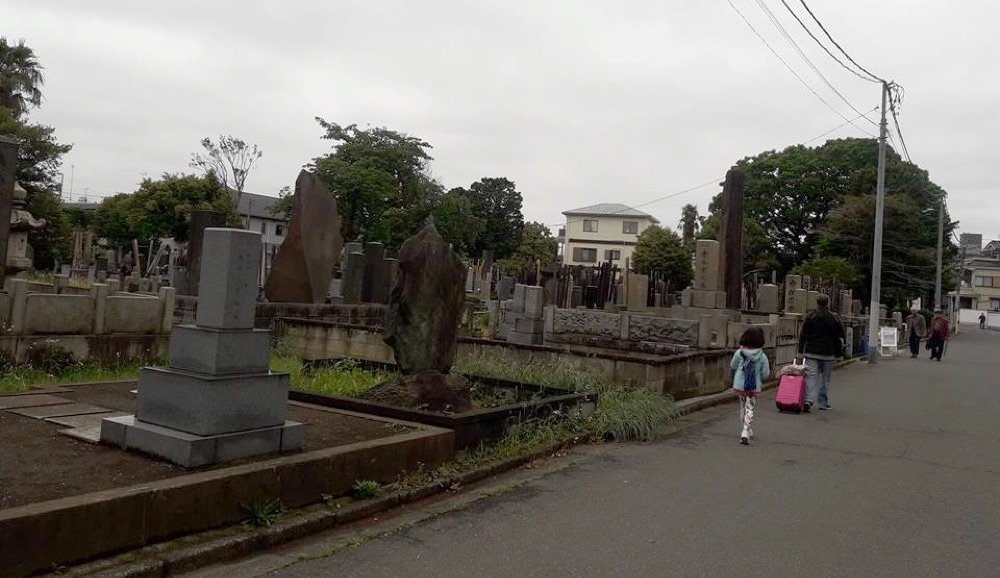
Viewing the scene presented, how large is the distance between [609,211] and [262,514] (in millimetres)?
80604

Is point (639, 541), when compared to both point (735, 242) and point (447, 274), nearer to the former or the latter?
point (447, 274)

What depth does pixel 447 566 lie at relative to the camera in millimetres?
4996

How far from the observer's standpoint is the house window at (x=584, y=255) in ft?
273

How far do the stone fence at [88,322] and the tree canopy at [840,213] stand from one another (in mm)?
35658

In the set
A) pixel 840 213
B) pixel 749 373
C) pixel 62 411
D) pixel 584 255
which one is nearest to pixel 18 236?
pixel 62 411

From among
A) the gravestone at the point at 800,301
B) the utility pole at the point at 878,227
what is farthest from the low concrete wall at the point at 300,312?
the utility pole at the point at 878,227

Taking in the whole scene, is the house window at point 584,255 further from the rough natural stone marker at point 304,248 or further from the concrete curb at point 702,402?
the concrete curb at point 702,402

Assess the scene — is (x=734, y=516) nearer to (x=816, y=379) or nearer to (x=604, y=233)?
(x=816, y=379)

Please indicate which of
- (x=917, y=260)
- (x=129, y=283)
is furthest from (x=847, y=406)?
(x=917, y=260)

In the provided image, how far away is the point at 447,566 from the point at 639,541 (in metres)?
1.48

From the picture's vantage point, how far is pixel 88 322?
11039 mm

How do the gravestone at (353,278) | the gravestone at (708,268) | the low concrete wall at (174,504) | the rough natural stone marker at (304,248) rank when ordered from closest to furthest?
the low concrete wall at (174,504)
the rough natural stone marker at (304,248)
the gravestone at (708,268)
the gravestone at (353,278)

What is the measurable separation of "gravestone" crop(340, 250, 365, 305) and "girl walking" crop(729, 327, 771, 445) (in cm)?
1241

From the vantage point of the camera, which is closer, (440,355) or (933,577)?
(933,577)
